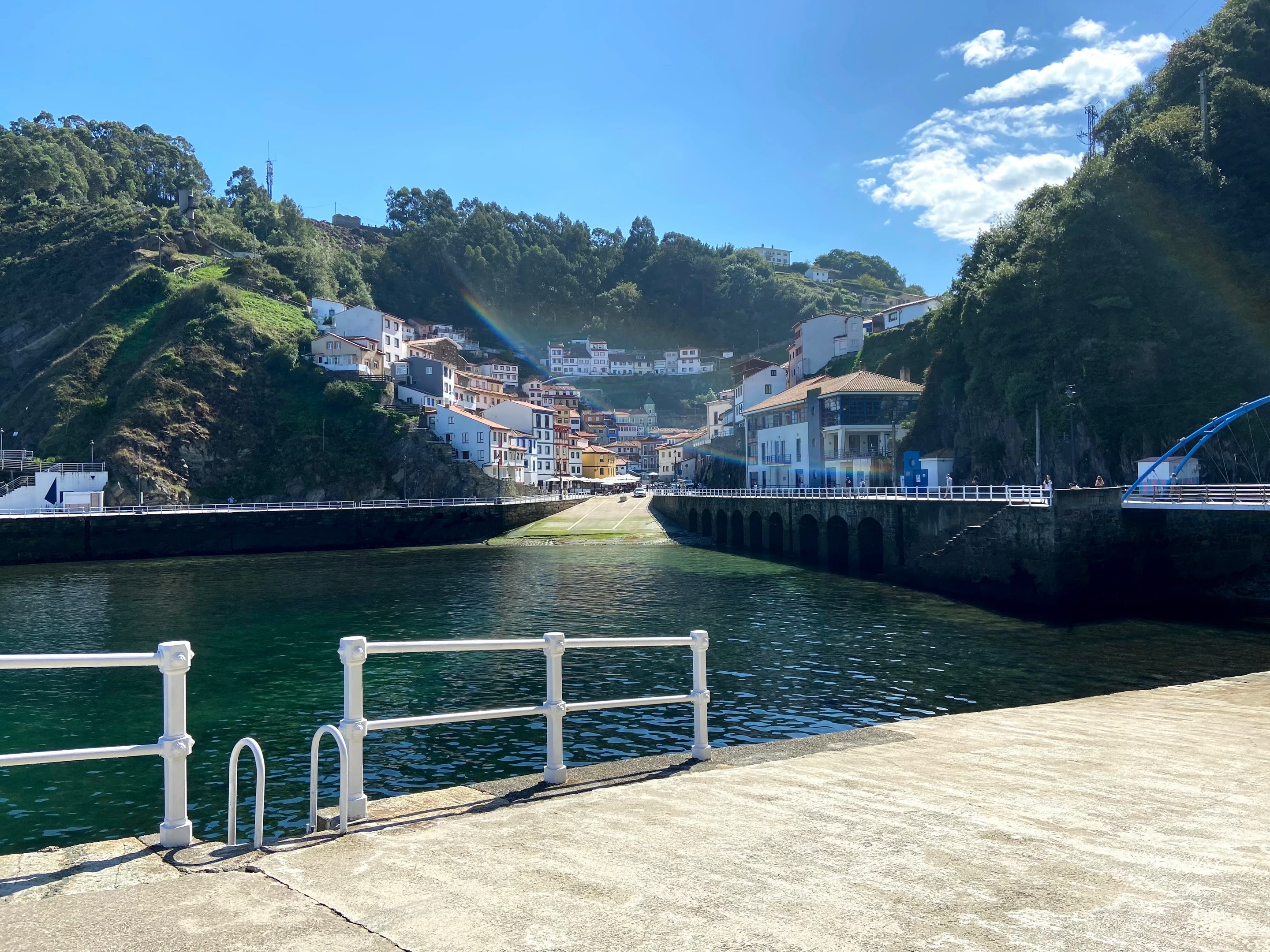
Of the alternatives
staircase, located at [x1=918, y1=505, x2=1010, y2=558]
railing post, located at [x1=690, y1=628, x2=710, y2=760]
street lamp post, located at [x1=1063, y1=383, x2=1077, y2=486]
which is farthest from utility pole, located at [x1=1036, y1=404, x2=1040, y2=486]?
railing post, located at [x1=690, y1=628, x2=710, y2=760]

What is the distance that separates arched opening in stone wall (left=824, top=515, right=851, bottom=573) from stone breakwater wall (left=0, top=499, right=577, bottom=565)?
3690cm

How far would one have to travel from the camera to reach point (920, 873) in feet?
17.5

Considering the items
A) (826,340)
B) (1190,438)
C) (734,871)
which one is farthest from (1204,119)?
(734,871)

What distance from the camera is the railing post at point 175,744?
5586mm

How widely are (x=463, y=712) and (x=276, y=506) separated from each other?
8301 cm

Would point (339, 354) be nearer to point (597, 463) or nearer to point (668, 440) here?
point (597, 463)

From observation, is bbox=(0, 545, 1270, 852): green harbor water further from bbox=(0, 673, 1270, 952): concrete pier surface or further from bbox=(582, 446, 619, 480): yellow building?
bbox=(582, 446, 619, 480): yellow building

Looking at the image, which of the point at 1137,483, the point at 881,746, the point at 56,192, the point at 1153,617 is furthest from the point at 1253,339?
the point at 56,192

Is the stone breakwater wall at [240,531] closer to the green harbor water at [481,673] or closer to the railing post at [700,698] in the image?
the green harbor water at [481,673]

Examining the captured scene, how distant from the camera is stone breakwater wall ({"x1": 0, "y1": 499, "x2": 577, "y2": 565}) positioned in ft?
219

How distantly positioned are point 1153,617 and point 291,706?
2888cm

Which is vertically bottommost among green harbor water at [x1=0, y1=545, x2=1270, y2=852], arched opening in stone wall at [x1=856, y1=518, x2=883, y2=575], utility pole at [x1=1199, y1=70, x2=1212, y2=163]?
green harbor water at [x1=0, y1=545, x2=1270, y2=852]

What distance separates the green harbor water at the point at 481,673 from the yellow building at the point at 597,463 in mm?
97929

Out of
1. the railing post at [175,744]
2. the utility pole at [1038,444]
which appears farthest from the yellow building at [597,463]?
the railing post at [175,744]
